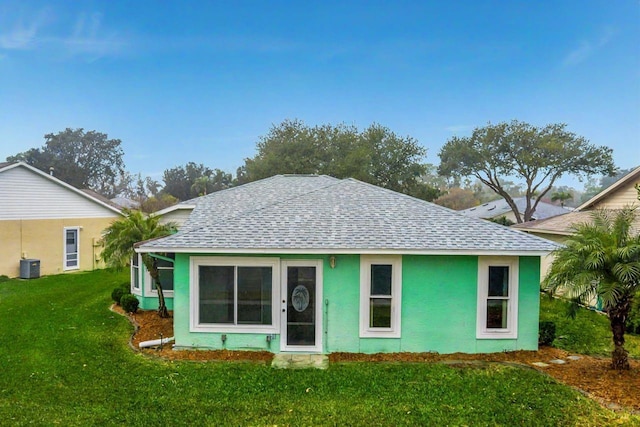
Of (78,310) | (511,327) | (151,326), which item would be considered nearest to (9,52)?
(78,310)

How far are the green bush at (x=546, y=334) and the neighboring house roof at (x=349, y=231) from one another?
6.68 feet

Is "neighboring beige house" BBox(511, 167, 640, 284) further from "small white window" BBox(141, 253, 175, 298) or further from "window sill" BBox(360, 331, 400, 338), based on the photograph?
"small white window" BBox(141, 253, 175, 298)

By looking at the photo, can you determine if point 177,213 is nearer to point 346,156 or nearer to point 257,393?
point 257,393

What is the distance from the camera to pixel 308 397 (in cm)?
624

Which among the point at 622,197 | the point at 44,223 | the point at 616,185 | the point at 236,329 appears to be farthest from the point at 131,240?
the point at 622,197

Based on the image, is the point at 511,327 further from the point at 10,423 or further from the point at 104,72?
the point at 104,72

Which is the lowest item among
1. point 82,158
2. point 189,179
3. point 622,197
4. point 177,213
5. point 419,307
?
point 419,307

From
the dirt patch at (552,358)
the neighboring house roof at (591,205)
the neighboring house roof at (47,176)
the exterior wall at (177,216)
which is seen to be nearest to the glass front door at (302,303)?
the dirt patch at (552,358)

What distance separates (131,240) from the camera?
10898mm

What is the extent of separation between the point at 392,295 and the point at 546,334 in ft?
12.4

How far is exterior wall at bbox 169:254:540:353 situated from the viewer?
27.4ft

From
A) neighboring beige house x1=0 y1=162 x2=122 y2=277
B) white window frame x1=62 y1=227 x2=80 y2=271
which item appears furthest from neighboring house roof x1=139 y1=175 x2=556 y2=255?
white window frame x1=62 y1=227 x2=80 y2=271

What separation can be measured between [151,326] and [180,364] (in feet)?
11.3

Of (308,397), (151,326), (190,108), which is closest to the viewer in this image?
(308,397)
